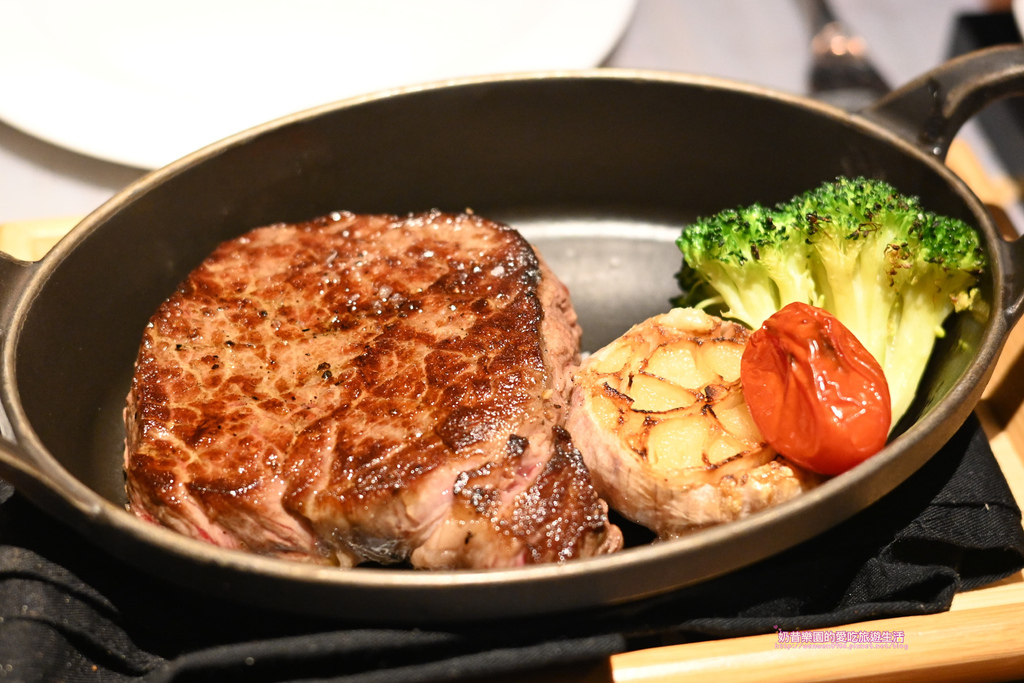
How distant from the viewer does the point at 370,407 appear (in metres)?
2.06

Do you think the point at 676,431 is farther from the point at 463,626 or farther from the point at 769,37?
the point at 769,37

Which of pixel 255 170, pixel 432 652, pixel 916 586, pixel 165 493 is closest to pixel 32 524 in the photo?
pixel 165 493

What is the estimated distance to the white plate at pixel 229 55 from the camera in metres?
3.46

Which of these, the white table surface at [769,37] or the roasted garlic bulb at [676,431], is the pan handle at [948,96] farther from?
the white table surface at [769,37]

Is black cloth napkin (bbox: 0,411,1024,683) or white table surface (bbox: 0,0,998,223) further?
white table surface (bbox: 0,0,998,223)

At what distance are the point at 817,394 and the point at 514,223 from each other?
151cm

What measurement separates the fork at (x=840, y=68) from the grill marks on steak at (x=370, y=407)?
2.54 metres

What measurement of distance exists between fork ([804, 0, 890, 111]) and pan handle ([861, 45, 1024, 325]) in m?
1.57

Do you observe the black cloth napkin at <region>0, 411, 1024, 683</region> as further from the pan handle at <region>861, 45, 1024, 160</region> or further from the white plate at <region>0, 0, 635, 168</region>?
the white plate at <region>0, 0, 635, 168</region>

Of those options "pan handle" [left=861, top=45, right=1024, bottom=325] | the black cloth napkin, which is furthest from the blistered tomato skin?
"pan handle" [left=861, top=45, right=1024, bottom=325]

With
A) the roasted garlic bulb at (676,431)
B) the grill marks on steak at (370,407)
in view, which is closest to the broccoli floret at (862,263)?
the roasted garlic bulb at (676,431)

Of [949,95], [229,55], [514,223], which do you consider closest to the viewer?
[949,95]

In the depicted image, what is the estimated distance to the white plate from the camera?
346 cm

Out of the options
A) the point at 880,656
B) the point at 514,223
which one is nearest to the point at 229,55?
the point at 514,223
